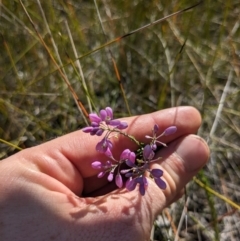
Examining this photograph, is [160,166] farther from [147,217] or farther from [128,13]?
[128,13]

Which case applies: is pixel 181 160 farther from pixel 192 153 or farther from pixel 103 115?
pixel 103 115

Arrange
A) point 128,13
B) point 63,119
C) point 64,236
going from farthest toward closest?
point 128,13 < point 63,119 < point 64,236

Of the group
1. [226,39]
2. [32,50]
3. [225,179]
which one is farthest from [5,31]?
[225,179]

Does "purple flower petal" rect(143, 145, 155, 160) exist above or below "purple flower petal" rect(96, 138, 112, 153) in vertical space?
below

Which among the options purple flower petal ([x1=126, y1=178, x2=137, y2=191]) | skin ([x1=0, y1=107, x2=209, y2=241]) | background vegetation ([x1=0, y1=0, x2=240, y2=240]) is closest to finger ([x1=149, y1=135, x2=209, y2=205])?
skin ([x1=0, y1=107, x2=209, y2=241])

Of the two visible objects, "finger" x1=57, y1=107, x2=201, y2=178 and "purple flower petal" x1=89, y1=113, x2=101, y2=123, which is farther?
"finger" x1=57, y1=107, x2=201, y2=178

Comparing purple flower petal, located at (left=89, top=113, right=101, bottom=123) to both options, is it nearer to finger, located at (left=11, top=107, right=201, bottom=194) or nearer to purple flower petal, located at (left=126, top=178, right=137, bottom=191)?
purple flower petal, located at (left=126, top=178, right=137, bottom=191)
